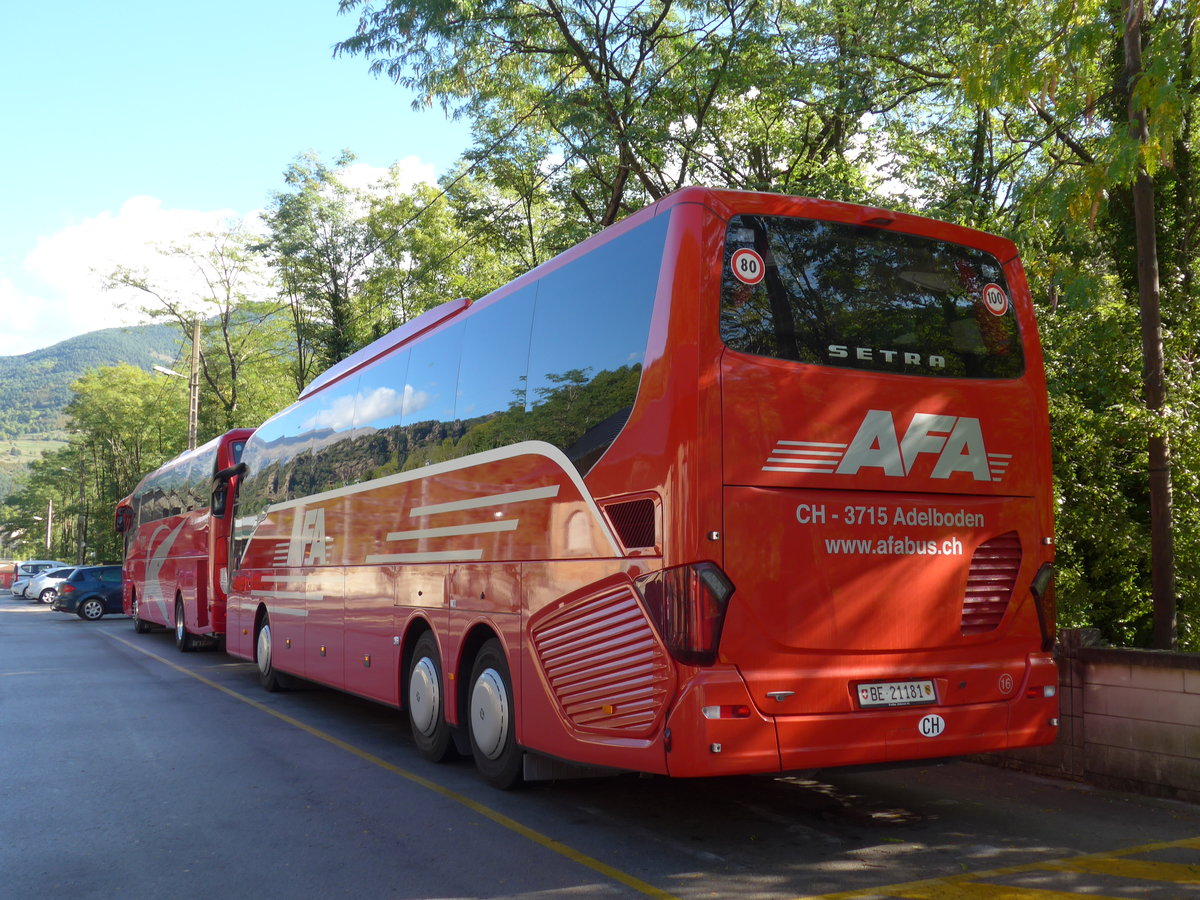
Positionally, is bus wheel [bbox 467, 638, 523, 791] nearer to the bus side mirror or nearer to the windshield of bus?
the windshield of bus

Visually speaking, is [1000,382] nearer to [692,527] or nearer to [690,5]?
[692,527]

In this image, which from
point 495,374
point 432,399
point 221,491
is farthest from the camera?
point 221,491

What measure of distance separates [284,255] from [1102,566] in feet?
107

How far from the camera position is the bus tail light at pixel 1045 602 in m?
6.69

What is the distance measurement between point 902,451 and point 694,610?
163 centimetres

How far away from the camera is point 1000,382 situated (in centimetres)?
670

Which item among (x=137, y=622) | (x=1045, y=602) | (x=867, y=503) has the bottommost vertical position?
(x=137, y=622)

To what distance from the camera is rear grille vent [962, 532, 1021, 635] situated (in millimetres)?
6449

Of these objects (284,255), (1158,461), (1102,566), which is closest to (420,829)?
(1158,461)

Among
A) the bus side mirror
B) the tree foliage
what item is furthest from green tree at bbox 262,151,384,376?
the bus side mirror

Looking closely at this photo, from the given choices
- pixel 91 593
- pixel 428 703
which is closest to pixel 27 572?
pixel 91 593

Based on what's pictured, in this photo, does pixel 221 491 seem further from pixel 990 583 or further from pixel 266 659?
pixel 990 583

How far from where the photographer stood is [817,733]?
5.80 m

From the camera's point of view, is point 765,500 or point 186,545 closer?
point 765,500
